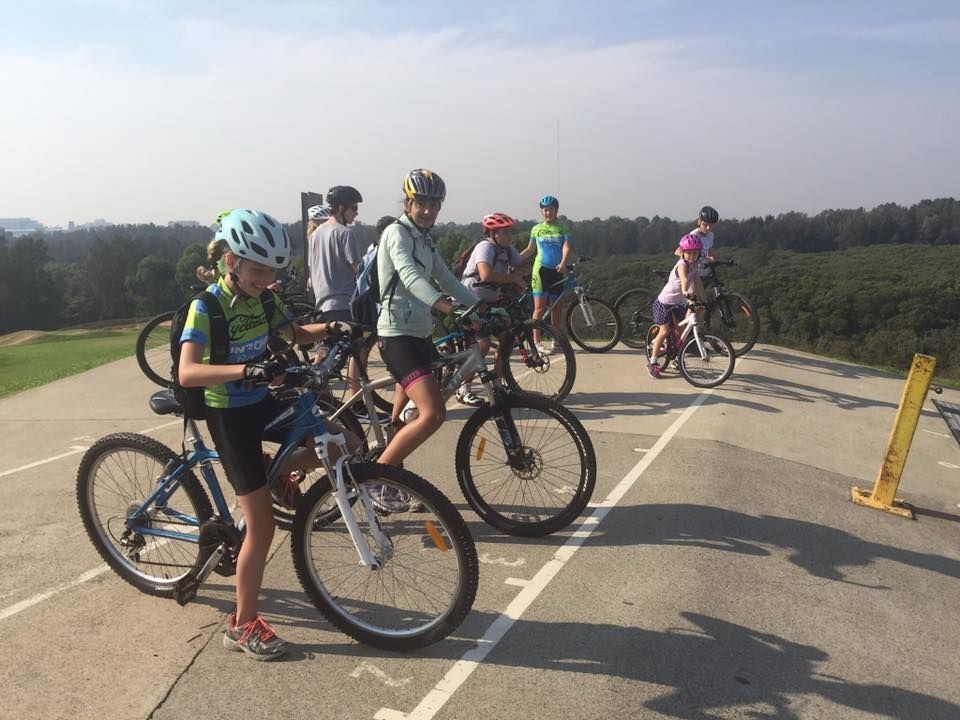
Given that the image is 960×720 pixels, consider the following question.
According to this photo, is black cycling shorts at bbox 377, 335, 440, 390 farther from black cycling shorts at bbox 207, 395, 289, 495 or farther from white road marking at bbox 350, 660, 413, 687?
white road marking at bbox 350, 660, 413, 687

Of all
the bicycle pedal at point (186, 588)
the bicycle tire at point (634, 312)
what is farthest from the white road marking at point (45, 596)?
the bicycle tire at point (634, 312)

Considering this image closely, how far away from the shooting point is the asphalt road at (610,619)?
2676 millimetres

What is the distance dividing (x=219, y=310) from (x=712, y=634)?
105 inches

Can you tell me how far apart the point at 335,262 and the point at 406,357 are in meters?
2.86

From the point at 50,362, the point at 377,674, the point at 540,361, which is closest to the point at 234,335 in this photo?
the point at 377,674

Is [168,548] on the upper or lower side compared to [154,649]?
upper

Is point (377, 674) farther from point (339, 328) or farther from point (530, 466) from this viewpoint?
point (339, 328)

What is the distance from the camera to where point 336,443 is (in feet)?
9.39

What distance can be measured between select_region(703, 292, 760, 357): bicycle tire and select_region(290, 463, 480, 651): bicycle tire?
19.9 feet

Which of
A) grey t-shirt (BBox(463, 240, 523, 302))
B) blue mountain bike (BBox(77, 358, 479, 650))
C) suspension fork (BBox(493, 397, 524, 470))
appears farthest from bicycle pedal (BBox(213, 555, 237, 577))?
grey t-shirt (BBox(463, 240, 523, 302))

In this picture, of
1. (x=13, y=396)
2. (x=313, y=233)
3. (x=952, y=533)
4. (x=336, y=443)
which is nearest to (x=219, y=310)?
(x=336, y=443)

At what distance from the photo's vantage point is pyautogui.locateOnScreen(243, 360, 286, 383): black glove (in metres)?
2.49

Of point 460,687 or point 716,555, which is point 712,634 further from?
point 460,687

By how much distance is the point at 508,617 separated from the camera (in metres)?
3.21
